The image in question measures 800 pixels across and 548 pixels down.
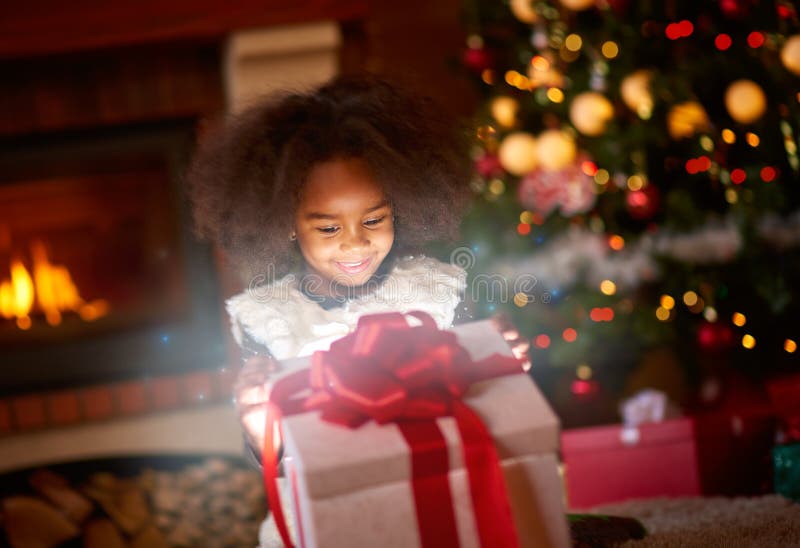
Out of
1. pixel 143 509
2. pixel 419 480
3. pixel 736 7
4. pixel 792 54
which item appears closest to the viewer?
pixel 419 480

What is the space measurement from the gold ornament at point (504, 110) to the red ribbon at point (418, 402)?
1.21 m

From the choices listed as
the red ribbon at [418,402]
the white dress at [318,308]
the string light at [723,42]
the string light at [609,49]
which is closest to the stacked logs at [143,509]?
the white dress at [318,308]

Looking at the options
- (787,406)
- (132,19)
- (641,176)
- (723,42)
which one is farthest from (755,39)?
(132,19)

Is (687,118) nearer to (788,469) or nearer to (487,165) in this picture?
(487,165)

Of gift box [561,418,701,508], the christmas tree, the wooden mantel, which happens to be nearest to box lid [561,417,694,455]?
gift box [561,418,701,508]

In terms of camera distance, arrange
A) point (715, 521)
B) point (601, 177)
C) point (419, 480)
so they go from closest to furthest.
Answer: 1. point (419, 480)
2. point (715, 521)
3. point (601, 177)

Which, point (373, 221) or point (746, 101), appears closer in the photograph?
point (373, 221)

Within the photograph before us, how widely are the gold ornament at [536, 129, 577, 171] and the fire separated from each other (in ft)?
4.12

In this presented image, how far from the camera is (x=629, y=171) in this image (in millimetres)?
1840

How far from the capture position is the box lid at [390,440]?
2.38 ft

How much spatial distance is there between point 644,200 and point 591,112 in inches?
9.3

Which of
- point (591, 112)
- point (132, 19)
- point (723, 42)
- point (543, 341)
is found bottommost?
point (543, 341)

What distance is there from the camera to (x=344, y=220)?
3.22 feet

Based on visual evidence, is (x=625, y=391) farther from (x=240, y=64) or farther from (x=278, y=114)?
(x=278, y=114)
